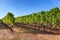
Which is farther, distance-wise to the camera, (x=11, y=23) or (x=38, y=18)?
(x=38, y=18)

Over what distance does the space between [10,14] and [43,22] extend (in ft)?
48.5

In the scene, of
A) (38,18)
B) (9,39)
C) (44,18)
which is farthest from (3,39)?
(38,18)

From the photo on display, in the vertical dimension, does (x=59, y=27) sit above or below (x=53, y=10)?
below

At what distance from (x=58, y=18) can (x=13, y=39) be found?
30.3m

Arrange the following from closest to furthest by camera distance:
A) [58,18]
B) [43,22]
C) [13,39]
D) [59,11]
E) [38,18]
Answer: [13,39] < [58,18] < [59,11] < [43,22] < [38,18]

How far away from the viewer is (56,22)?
59.5 metres

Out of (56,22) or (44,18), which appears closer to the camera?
(56,22)

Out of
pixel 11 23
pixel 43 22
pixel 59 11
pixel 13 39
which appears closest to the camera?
pixel 13 39

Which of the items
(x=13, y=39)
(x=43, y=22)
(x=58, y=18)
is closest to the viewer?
(x=13, y=39)

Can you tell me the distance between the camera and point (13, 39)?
31375mm

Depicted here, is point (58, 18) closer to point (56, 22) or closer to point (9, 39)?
point (56, 22)

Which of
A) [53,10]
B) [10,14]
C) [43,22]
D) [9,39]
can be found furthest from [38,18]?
[9,39]

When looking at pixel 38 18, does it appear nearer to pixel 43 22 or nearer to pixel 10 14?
pixel 43 22

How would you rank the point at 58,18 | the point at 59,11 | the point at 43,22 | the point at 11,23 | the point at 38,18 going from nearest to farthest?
the point at 58,18, the point at 11,23, the point at 59,11, the point at 43,22, the point at 38,18
